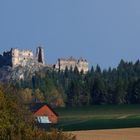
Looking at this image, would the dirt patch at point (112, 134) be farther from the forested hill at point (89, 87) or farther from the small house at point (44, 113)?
the forested hill at point (89, 87)

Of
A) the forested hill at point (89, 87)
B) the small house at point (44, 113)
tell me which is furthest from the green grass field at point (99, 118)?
the forested hill at point (89, 87)

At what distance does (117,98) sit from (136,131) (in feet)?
207

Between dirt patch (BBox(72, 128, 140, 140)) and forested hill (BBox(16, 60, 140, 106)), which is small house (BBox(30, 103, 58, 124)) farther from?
dirt patch (BBox(72, 128, 140, 140))

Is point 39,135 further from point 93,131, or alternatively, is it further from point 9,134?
point 93,131

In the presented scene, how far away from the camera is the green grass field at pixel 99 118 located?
187 ft

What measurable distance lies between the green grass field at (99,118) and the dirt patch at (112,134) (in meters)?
2.38

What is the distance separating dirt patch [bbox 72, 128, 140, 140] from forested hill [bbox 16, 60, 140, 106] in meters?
49.6

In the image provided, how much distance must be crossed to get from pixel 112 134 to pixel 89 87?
265 feet

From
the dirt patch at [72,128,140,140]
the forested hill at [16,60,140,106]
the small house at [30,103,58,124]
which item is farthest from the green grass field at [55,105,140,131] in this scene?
the forested hill at [16,60,140,106]

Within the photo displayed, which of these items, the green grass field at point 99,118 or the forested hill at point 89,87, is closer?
the green grass field at point 99,118

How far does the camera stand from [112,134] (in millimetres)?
49781

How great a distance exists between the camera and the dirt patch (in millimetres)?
45938

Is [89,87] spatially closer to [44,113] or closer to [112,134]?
[44,113]

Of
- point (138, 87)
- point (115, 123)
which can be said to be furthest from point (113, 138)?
point (138, 87)
